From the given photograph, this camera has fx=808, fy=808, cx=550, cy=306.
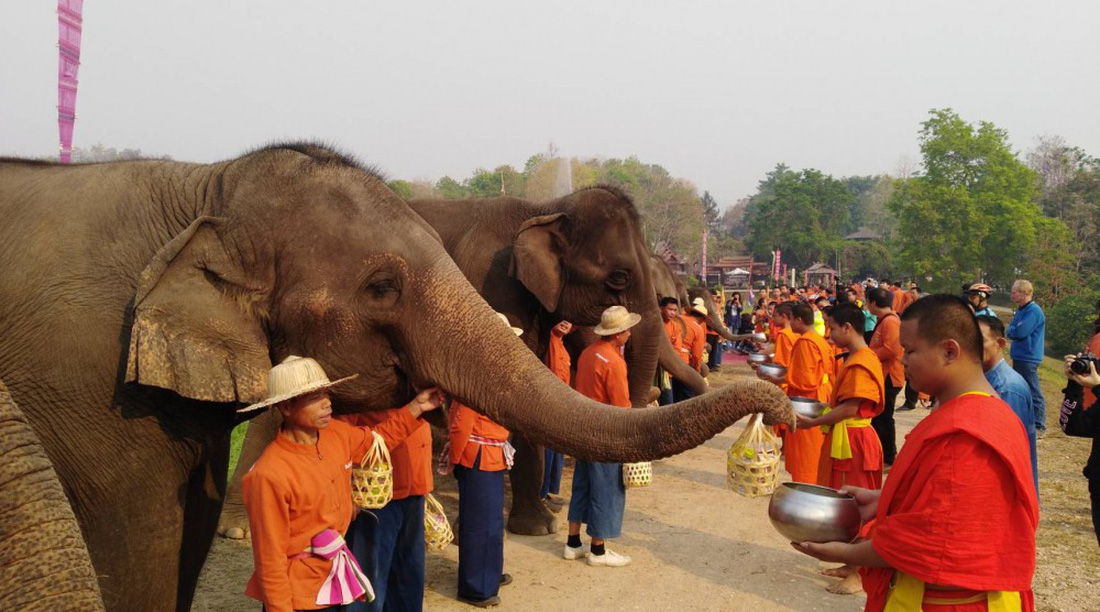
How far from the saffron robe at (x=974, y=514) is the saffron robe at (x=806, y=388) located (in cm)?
441

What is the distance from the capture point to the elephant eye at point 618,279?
7.83 m

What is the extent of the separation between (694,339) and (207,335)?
33.1 feet

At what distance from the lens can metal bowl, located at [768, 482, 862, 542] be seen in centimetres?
318

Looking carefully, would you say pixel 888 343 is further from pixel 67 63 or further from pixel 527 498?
pixel 67 63

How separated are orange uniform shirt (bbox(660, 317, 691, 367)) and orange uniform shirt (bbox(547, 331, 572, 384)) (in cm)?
340

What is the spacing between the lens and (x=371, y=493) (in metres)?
3.99

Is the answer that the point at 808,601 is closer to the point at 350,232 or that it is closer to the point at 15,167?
the point at 350,232

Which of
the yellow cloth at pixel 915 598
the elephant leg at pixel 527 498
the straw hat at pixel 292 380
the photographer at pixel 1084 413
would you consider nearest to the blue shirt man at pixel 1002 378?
the photographer at pixel 1084 413

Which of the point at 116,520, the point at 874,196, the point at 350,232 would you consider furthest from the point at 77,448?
the point at 874,196

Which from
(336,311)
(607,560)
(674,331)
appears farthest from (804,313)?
(336,311)

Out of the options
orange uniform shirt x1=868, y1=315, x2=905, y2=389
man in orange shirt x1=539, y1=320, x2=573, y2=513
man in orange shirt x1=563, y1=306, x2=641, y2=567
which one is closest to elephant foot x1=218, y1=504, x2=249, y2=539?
man in orange shirt x1=539, y1=320, x2=573, y2=513

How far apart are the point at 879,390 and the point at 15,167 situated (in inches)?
221

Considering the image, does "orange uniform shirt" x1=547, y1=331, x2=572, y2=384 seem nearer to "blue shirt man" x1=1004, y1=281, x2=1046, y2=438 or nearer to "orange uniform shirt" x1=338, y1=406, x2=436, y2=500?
"orange uniform shirt" x1=338, y1=406, x2=436, y2=500

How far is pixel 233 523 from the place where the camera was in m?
6.74
